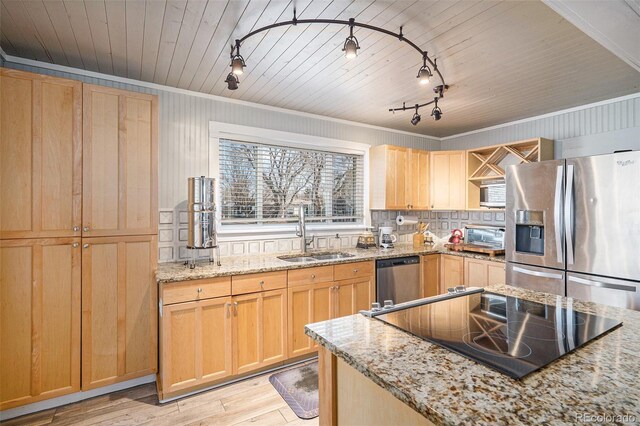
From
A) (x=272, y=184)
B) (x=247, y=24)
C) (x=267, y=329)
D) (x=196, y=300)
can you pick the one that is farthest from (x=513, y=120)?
(x=196, y=300)

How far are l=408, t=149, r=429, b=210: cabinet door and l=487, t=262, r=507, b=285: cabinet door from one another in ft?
3.87

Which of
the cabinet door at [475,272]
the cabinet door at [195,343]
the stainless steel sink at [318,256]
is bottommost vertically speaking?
the cabinet door at [195,343]

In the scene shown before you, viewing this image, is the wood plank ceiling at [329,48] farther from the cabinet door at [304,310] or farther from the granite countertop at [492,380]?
the cabinet door at [304,310]

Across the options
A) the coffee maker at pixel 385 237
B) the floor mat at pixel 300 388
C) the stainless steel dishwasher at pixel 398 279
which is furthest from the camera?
the coffee maker at pixel 385 237

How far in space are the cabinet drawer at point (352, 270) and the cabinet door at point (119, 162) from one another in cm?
165

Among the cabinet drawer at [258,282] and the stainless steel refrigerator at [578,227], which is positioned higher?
the stainless steel refrigerator at [578,227]

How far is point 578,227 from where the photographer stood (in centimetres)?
260

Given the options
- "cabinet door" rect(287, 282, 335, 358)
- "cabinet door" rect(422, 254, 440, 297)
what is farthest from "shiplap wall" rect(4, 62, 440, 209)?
"cabinet door" rect(422, 254, 440, 297)

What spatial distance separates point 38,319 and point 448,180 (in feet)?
14.4

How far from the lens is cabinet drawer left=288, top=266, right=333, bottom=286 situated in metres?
2.78

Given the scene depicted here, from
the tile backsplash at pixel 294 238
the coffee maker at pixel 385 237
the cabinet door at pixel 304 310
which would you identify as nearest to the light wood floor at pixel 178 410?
the cabinet door at pixel 304 310

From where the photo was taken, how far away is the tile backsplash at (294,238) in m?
2.87

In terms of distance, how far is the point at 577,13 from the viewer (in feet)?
4.61

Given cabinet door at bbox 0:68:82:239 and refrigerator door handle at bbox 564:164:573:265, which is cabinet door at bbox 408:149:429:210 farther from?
cabinet door at bbox 0:68:82:239
